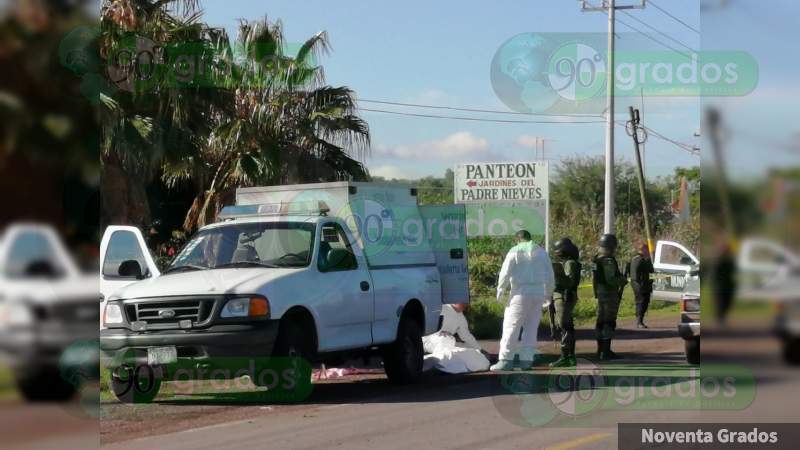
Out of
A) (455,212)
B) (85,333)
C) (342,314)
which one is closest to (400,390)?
(342,314)

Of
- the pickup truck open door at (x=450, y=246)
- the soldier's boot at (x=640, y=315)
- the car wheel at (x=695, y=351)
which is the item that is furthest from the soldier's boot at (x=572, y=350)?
the car wheel at (x=695, y=351)

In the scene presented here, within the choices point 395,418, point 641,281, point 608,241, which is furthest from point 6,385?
point 641,281

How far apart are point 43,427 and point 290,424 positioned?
25.0ft

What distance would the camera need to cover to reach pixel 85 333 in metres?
1.96

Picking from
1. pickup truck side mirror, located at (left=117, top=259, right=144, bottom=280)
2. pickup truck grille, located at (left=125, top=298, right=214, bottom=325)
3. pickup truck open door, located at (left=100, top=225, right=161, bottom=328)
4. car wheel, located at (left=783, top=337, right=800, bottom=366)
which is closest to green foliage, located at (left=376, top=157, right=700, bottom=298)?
pickup truck open door, located at (left=100, top=225, right=161, bottom=328)

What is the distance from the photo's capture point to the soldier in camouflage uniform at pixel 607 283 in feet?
41.7

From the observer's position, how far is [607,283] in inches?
503

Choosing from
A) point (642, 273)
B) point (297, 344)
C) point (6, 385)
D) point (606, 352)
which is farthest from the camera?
point (642, 273)

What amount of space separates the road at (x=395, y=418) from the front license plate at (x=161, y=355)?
20.5 inches

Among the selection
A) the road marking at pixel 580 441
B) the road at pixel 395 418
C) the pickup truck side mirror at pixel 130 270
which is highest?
the pickup truck side mirror at pixel 130 270

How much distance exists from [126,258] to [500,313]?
809 centimetres

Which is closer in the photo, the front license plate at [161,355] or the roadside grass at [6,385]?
the roadside grass at [6,385]

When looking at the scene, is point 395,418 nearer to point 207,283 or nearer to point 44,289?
point 207,283

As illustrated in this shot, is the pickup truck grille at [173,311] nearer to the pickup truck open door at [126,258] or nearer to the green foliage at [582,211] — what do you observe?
the pickup truck open door at [126,258]
